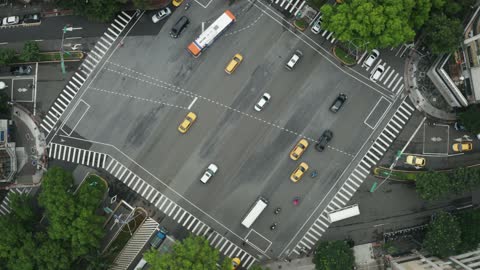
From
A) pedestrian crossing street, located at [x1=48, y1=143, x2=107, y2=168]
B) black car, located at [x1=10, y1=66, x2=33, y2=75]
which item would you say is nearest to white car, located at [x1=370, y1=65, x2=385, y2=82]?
pedestrian crossing street, located at [x1=48, y1=143, x2=107, y2=168]

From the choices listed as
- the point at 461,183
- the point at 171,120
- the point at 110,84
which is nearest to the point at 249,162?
the point at 171,120

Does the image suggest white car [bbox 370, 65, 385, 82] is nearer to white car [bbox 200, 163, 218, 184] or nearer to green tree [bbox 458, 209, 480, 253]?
green tree [bbox 458, 209, 480, 253]

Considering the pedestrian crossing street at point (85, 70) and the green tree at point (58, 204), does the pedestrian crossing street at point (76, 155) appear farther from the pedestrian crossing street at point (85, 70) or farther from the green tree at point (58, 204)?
the green tree at point (58, 204)

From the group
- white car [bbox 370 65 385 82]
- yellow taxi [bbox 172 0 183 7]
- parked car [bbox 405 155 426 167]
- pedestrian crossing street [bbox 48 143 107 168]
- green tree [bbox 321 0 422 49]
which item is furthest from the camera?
yellow taxi [bbox 172 0 183 7]

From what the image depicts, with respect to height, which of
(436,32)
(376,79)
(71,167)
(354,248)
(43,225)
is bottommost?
(43,225)

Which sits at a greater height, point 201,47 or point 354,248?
point 201,47

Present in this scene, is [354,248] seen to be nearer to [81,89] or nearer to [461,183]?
[461,183]

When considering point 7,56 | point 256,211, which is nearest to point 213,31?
point 256,211
